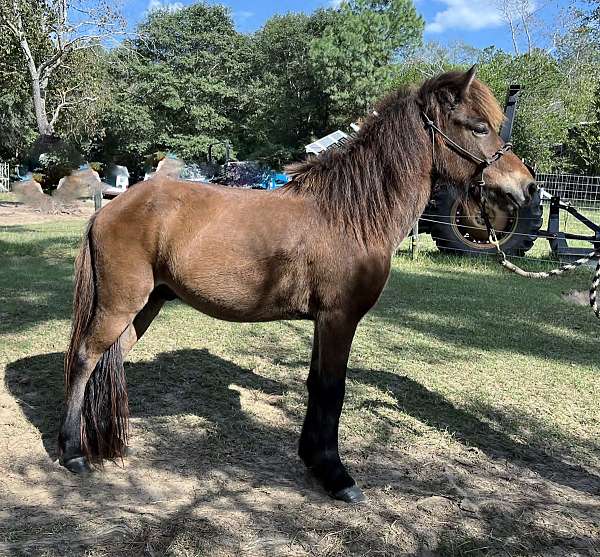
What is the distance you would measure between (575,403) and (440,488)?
181 cm

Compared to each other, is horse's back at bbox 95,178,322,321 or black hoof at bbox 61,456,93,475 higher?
horse's back at bbox 95,178,322,321

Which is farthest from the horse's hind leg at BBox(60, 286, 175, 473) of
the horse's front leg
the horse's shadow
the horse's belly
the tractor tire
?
the tractor tire

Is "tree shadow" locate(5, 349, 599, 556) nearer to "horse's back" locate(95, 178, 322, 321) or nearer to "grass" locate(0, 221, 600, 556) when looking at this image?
"grass" locate(0, 221, 600, 556)

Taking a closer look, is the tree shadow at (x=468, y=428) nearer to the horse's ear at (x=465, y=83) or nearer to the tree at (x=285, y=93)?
the horse's ear at (x=465, y=83)

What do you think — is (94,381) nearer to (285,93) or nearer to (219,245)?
(219,245)

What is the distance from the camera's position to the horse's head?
9.25ft

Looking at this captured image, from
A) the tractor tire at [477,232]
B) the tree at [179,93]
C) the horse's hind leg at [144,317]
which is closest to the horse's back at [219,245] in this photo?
the horse's hind leg at [144,317]

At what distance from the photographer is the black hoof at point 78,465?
2987mm

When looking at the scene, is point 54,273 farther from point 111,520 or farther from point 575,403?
point 575,403

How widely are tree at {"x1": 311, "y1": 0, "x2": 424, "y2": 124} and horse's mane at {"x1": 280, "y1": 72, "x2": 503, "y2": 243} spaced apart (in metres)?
29.1

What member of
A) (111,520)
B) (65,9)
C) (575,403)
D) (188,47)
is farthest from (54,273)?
(188,47)

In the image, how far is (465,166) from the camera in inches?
113

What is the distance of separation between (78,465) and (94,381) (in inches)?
18.2

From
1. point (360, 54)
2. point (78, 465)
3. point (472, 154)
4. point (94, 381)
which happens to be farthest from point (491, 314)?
point (360, 54)
